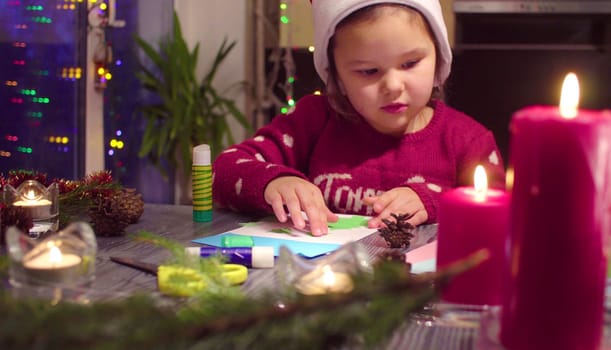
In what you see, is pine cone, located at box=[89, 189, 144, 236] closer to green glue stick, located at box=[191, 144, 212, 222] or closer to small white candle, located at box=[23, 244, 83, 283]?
green glue stick, located at box=[191, 144, 212, 222]

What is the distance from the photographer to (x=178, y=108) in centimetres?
311

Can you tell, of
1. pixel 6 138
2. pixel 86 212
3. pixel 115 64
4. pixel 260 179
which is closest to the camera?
pixel 86 212

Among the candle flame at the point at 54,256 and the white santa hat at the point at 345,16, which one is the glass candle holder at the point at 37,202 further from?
the white santa hat at the point at 345,16

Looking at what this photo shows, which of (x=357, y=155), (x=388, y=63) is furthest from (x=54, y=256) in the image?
(x=357, y=155)

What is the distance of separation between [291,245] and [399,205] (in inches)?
11.6

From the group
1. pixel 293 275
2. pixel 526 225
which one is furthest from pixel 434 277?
pixel 293 275

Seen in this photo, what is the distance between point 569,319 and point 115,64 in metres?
2.95

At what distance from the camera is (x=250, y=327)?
34 centimetres

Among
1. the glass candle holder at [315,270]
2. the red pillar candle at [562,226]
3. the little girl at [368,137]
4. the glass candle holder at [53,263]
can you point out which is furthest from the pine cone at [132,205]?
the red pillar candle at [562,226]

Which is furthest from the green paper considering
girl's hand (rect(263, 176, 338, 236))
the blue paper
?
the blue paper

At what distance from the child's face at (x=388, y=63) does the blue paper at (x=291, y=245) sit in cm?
46

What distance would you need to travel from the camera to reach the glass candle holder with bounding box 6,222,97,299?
23.0 inches

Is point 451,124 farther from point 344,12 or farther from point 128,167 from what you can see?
point 128,167

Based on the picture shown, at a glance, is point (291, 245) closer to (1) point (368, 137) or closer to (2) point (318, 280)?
(2) point (318, 280)
